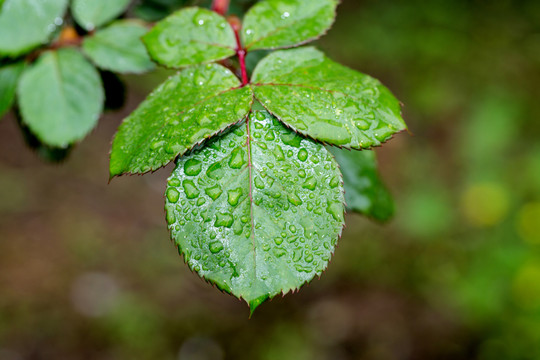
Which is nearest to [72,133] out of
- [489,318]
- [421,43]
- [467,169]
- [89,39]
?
[89,39]

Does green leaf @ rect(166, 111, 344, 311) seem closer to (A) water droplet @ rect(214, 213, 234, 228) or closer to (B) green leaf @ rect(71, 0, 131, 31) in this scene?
(A) water droplet @ rect(214, 213, 234, 228)

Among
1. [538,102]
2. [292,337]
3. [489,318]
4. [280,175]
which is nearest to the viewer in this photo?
[280,175]

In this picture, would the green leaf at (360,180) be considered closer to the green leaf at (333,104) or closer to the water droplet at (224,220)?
the green leaf at (333,104)

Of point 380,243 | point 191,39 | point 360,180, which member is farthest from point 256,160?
point 380,243

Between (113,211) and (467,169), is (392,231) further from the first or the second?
(113,211)

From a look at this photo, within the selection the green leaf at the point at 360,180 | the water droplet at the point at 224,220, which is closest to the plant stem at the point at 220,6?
the green leaf at the point at 360,180

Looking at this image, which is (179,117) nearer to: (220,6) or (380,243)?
(220,6)

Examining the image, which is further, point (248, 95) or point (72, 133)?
point (72, 133)
